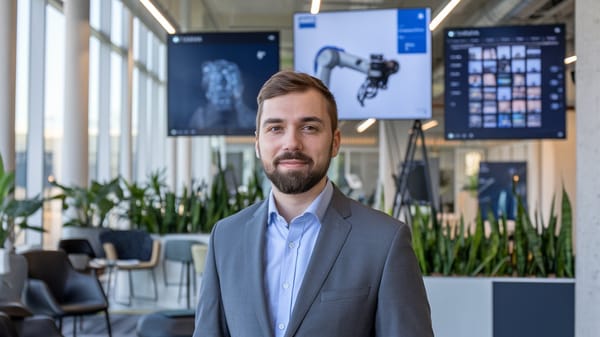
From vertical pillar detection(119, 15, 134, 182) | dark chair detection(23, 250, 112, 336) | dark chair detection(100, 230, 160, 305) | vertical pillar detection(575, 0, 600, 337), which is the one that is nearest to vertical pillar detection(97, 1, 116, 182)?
vertical pillar detection(119, 15, 134, 182)

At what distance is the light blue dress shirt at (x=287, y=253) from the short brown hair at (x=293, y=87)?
0.13 m

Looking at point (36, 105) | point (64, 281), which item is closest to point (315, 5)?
point (64, 281)

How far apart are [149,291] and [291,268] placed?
698cm

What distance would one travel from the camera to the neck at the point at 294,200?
1.26 meters

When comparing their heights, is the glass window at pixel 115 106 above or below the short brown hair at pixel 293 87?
above

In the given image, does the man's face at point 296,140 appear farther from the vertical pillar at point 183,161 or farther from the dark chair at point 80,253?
the vertical pillar at point 183,161

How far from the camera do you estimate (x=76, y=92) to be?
8.73 metres

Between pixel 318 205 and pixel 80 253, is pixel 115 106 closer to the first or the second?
pixel 80 253

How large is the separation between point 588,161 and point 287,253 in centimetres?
311

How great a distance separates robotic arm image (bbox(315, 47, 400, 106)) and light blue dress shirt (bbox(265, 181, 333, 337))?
4527mm

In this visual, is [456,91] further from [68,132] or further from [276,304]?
[276,304]

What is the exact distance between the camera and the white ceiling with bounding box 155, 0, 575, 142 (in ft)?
34.5

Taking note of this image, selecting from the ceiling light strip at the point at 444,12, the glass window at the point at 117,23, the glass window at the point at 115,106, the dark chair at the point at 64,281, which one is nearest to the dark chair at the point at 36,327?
the dark chair at the point at 64,281

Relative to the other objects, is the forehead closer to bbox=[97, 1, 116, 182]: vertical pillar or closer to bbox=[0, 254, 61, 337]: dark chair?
bbox=[0, 254, 61, 337]: dark chair
